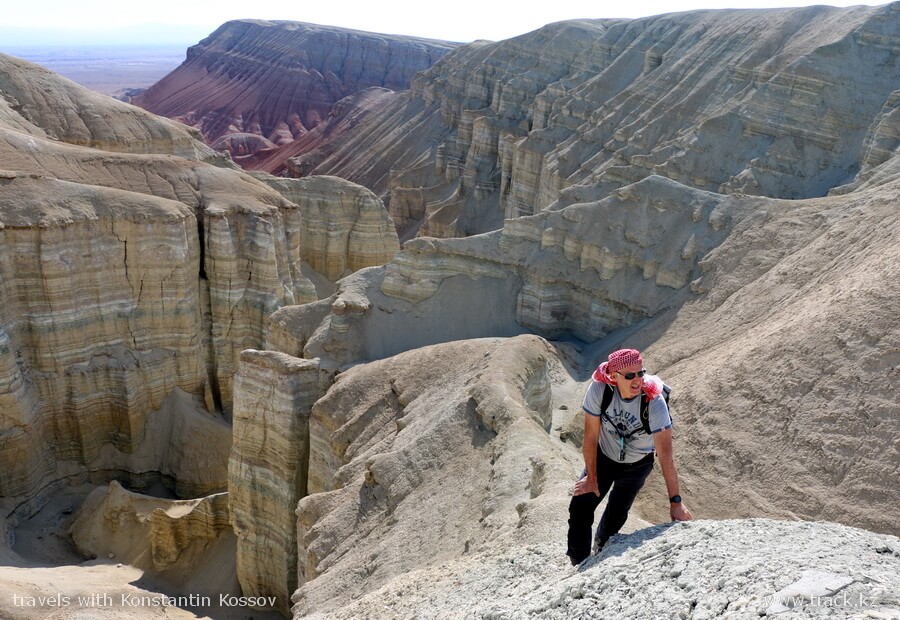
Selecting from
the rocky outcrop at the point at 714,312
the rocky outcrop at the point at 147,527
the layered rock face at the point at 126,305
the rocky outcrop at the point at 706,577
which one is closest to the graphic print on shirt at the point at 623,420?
the rocky outcrop at the point at 706,577

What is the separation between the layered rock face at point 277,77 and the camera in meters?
93.6

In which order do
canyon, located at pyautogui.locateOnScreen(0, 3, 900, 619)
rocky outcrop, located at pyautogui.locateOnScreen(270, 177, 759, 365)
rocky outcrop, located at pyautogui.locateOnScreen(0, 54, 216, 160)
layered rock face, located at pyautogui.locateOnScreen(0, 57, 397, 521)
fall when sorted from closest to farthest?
canyon, located at pyautogui.locateOnScreen(0, 3, 900, 619) < rocky outcrop, located at pyautogui.locateOnScreen(270, 177, 759, 365) < layered rock face, located at pyautogui.locateOnScreen(0, 57, 397, 521) < rocky outcrop, located at pyautogui.locateOnScreen(0, 54, 216, 160)

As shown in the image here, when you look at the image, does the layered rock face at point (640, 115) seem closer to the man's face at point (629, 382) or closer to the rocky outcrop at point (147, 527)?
the rocky outcrop at point (147, 527)

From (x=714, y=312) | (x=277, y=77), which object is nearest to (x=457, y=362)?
(x=714, y=312)

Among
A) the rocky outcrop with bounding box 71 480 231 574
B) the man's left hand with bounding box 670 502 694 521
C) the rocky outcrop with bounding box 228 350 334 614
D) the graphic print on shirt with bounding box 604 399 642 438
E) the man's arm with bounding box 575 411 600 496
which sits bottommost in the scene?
the rocky outcrop with bounding box 71 480 231 574

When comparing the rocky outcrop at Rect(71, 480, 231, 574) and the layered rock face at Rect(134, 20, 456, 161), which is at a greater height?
the layered rock face at Rect(134, 20, 456, 161)

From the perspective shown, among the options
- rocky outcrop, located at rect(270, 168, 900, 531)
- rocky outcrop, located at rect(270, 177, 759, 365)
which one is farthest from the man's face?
rocky outcrop, located at rect(270, 177, 759, 365)

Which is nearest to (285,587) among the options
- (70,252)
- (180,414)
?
(180,414)

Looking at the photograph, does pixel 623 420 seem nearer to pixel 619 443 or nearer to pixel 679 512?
pixel 619 443

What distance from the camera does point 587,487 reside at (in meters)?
7.21

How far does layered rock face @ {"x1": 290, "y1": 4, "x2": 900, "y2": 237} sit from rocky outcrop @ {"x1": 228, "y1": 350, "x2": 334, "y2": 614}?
11786mm

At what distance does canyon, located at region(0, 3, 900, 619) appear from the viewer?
9.62 meters

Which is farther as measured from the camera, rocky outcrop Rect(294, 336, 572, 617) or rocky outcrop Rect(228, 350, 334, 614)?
rocky outcrop Rect(228, 350, 334, 614)

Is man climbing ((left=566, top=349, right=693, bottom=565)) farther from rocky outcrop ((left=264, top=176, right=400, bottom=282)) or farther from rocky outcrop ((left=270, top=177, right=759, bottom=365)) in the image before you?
rocky outcrop ((left=264, top=176, right=400, bottom=282))
